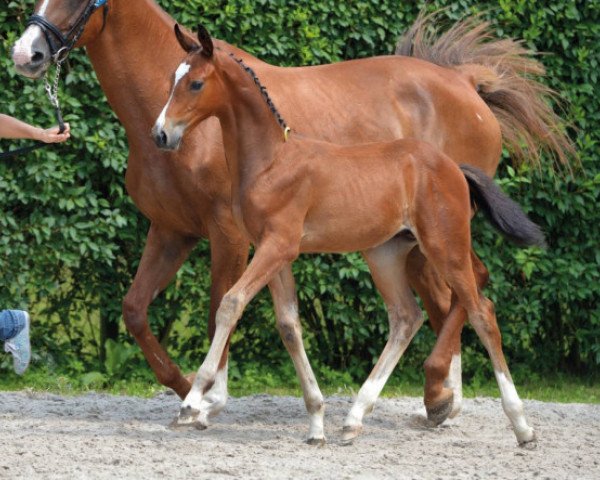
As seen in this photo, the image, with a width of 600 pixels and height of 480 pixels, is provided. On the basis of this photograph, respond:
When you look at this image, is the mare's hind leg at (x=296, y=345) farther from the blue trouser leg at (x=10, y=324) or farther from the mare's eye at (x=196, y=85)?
the blue trouser leg at (x=10, y=324)

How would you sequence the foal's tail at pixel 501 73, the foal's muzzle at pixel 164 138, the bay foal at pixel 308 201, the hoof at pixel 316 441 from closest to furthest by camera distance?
the foal's muzzle at pixel 164 138, the bay foal at pixel 308 201, the hoof at pixel 316 441, the foal's tail at pixel 501 73

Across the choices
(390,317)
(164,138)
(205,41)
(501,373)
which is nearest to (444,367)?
(390,317)

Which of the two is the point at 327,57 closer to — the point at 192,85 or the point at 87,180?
the point at 87,180

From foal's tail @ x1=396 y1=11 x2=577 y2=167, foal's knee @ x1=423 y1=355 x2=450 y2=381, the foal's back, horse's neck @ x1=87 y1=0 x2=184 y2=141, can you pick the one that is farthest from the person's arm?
foal's tail @ x1=396 y1=11 x2=577 y2=167

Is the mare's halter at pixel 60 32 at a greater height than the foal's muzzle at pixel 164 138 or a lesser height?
greater

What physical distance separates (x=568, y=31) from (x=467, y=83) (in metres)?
1.44

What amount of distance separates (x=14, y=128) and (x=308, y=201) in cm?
152

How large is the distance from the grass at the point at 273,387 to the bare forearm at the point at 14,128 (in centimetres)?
200

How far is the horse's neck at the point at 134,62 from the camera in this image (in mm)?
5852

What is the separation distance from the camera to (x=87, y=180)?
760 centimetres

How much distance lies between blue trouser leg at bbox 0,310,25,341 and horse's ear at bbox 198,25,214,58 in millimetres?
1668

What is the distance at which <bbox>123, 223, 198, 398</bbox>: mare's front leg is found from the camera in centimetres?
606

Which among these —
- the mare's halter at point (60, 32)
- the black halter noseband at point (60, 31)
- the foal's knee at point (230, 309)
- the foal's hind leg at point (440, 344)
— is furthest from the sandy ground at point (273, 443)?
the black halter noseband at point (60, 31)

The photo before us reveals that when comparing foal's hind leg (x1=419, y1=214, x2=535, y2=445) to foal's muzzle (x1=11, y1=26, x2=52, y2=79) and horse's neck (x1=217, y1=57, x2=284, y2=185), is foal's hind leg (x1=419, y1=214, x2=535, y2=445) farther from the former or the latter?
foal's muzzle (x1=11, y1=26, x2=52, y2=79)
